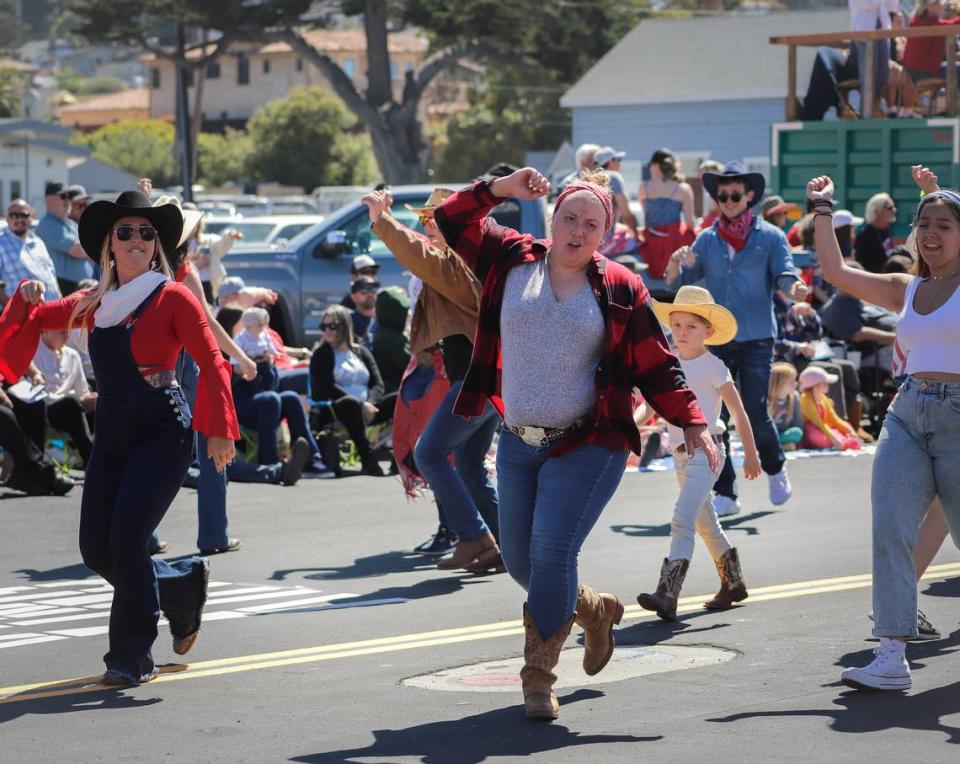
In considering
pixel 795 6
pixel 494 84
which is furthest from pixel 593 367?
pixel 795 6

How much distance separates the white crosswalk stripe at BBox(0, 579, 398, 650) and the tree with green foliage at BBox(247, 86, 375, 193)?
68881 millimetres

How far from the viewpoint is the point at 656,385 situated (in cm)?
669

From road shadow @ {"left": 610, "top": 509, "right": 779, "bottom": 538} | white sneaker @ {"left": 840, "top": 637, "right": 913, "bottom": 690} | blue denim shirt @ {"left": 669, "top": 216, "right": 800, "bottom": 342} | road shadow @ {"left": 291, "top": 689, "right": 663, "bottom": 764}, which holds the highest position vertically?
blue denim shirt @ {"left": 669, "top": 216, "right": 800, "bottom": 342}

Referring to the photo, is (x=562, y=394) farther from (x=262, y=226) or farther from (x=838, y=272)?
(x=262, y=226)

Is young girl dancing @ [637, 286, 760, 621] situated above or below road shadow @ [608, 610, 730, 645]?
above

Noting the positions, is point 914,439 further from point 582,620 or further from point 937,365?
point 582,620

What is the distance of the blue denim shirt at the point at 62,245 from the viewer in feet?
52.1

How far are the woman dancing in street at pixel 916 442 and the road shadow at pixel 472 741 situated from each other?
1.12 metres

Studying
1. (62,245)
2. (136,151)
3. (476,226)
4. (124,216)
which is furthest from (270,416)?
(136,151)

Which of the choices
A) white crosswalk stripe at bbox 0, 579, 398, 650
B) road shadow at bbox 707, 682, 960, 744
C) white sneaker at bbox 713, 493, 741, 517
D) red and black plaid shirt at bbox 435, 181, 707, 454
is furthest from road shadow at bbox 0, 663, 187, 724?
white sneaker at bbox 713, 493, 741, 517

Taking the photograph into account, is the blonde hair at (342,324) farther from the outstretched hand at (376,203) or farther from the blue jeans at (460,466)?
the outstretched hand at (376,203)

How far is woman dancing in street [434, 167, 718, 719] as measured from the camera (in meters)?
6.58

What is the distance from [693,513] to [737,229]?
3.99 meters

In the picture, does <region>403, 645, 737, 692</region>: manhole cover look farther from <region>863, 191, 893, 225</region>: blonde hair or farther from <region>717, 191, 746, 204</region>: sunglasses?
<region>863, 191, 893, 225</region>: blonde hair
